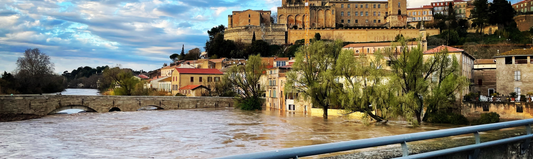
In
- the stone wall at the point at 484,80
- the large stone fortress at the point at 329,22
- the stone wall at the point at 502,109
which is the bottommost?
the stone wall at the point at 502,109

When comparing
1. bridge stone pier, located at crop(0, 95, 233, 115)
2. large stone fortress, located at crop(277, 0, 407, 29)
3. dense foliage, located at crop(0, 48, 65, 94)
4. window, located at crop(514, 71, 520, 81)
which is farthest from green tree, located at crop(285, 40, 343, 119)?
large stone fortress, located at crop(277, 0, 407, 29)

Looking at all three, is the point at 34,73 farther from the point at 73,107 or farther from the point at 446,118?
the point at 446,118

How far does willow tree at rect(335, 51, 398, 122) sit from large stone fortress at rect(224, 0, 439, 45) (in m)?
66.7

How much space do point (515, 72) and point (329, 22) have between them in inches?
2715

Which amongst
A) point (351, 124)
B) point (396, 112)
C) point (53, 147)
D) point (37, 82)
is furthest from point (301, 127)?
point (37, 82)

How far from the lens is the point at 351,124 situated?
104 feet

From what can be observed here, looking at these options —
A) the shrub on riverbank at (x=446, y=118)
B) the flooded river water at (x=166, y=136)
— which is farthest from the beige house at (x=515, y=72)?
the flooded river water at (x=166, y=136)

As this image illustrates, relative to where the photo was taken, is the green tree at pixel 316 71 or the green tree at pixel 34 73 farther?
the green tree at pixel 34 73

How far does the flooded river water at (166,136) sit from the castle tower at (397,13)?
74.8 m

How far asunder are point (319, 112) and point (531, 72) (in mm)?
18937

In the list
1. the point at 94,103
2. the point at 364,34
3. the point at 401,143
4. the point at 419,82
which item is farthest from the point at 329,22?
the point at 401,143

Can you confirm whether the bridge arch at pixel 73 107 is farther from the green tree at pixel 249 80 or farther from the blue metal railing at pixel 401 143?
the blue metal railing at pixel 401 143

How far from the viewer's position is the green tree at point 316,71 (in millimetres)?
35344

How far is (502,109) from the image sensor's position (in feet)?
107
